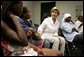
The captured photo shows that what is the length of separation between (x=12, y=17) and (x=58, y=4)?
4407 millimetres

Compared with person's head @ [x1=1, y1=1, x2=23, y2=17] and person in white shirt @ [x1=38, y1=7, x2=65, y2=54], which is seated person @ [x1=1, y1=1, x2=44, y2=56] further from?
person in white shirt @ [x1=38, y1=7, x2=65, y2=54]

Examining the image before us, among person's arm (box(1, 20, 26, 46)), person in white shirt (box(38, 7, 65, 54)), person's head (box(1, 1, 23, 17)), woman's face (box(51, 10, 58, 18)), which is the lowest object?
person in white shirt (box(38, 7, 65, 54))

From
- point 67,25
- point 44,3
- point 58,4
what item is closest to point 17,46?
point 67,25

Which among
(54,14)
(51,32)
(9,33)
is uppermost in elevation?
(9,33)

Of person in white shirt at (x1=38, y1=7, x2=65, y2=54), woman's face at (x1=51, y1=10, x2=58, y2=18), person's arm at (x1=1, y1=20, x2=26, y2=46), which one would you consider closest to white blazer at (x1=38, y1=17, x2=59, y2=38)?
person in white shirt at (x1=38, y1=7, x2=65, y2=54)

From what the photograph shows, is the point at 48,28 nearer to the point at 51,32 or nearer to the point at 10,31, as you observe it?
the point at 51,32

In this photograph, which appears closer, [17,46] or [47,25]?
[17,46]

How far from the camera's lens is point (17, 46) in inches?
61.2

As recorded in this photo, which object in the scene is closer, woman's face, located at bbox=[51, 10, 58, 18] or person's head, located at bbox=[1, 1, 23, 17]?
person's head, located at bbox=[1, 1, 23, 17]

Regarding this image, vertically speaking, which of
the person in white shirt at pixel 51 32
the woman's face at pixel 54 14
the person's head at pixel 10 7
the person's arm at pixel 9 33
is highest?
the person's head at pixel 10 7

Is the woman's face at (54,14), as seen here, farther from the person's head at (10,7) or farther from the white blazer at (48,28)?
the person's head at (10,7)

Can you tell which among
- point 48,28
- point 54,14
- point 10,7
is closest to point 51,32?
point 48,28

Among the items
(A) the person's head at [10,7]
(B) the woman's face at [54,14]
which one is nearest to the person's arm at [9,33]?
(A) the person's head at [10,7]

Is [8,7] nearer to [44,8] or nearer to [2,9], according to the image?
[2,9]
